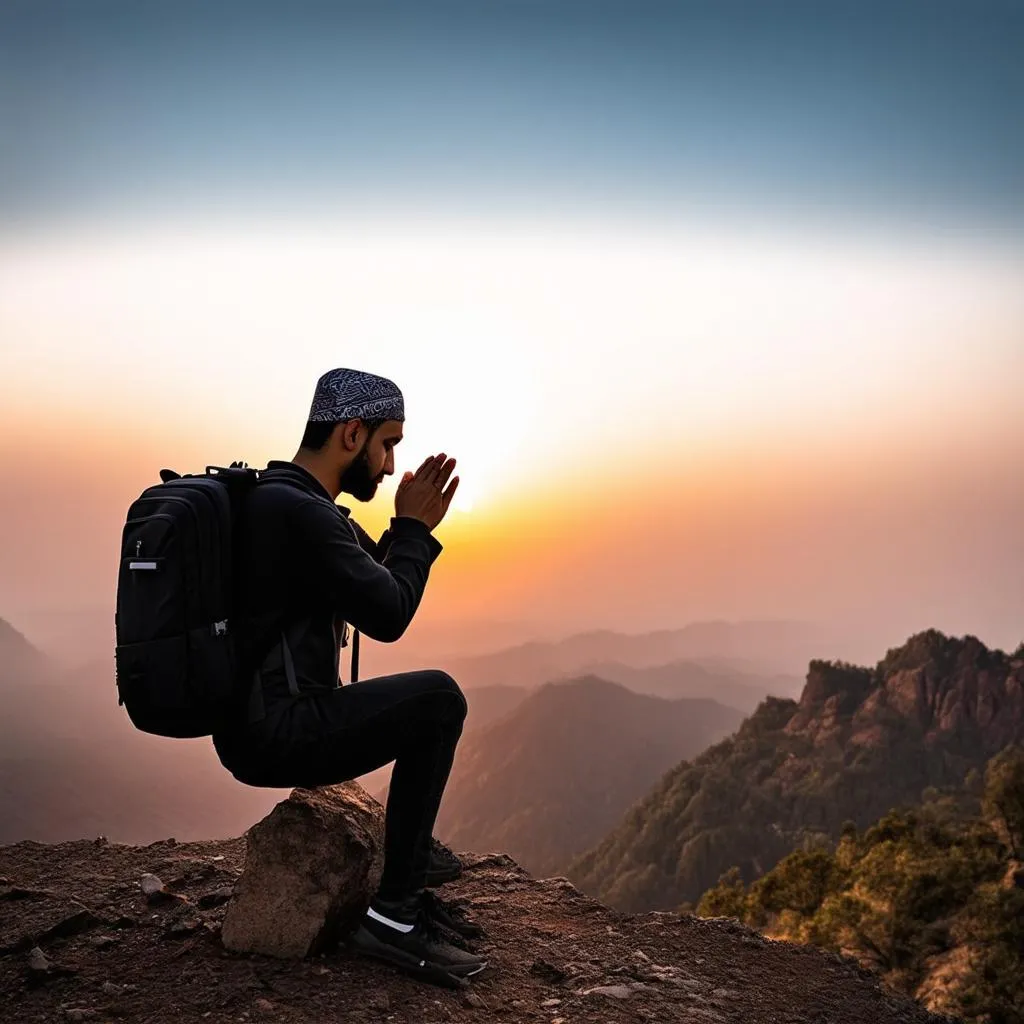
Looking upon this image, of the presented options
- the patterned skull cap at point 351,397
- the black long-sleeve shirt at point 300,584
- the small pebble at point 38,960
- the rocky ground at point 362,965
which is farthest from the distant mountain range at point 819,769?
the patterned skull cap at point 351,397

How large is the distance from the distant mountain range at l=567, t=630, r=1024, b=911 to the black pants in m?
87.4

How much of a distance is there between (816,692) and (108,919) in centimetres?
11893

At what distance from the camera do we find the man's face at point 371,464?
4410 millimetres

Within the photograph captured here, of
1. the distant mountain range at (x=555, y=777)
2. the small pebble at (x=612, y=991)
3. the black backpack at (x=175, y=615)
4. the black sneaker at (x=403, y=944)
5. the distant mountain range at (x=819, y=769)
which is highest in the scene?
the black backpack at (x=175, y=615)

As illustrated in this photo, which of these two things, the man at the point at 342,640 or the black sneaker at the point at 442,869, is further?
the black sneaker at the point at 442,869

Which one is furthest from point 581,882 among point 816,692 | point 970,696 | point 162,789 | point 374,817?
point 374,817

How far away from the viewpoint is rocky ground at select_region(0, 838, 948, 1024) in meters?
4.23

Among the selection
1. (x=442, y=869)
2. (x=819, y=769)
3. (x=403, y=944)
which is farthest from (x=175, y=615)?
(x=819, y=769)

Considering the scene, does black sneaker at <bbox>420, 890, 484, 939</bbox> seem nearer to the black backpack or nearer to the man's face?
the black backpack

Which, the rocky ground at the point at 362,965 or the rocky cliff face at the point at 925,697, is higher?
the rocky ground at the point at 362,965

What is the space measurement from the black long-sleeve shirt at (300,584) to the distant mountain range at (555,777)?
140129 millimetres

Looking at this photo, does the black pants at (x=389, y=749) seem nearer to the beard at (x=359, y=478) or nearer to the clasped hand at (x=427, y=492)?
the clasped hand at (x=427, y=492)

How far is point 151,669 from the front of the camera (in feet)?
11.9

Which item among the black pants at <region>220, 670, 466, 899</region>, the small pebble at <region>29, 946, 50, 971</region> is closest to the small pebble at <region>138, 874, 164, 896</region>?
the small pebble at <region>29, 946, 50, 971</region>
